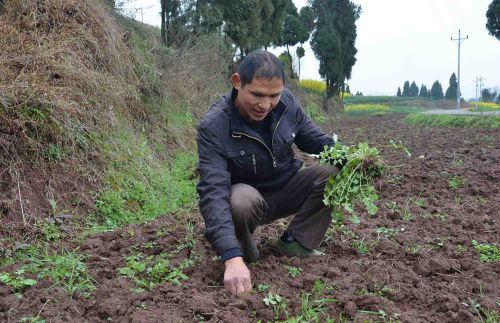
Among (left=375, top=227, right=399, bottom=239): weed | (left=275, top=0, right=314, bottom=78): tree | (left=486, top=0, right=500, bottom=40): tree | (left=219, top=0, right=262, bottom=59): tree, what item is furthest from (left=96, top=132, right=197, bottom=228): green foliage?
(left=275, top=0, right=314, bottom=78): tree

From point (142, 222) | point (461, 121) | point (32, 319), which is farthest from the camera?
point (461, 121)

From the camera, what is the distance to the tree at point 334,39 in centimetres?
3306

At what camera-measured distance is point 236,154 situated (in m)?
2.96

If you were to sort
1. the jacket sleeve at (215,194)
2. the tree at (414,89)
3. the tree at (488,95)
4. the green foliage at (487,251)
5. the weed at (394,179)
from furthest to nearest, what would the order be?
the tree at (414,89)
the tree at (488,95)
the weed at (394,179)
the green foliage at (487,251)
the jacket sleeve at (215,194)

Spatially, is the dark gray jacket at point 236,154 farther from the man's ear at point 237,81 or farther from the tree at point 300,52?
the tree at point 300,52

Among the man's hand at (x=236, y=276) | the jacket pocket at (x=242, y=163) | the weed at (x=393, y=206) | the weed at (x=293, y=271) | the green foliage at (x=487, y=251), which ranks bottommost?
the green foliage at (x=487, y=251)

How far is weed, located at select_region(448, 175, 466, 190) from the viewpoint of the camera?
18.3 feet

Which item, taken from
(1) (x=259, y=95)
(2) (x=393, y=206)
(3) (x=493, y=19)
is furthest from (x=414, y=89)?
(1) (x=259, y=95)

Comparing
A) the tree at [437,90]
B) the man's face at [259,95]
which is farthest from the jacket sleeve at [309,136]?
the tree at [437,90]

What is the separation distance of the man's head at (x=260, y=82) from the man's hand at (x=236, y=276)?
83 cm

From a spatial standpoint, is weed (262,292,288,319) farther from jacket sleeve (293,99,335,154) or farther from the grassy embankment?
jacket sleeve (293,99,335,154)

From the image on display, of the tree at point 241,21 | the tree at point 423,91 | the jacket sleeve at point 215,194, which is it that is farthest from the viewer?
the tree at point 423,91

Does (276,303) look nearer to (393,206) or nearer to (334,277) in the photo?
(334,277)

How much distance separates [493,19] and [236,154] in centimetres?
2657
